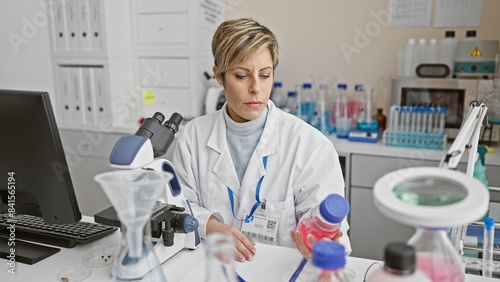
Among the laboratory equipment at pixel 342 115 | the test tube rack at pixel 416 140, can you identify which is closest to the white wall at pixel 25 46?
the laboratory equipment at pixel 342 115

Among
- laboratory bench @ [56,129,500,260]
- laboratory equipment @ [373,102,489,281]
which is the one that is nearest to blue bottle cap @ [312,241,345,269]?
laboratory equipment @ [373,102,489,281]

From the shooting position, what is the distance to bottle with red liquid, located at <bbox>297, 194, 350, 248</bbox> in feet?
2.95

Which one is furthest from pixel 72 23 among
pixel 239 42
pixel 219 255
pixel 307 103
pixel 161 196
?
pixel 219 255

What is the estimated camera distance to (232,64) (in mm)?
1458

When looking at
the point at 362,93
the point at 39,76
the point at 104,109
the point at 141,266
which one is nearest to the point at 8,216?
the point at 141,266

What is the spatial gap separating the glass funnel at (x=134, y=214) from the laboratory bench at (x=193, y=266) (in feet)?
0.83

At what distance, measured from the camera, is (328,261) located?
667 millimetres

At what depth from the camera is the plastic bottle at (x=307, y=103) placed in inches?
109

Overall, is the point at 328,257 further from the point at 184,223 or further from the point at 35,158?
the point at 35,158

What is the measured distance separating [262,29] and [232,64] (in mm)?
173

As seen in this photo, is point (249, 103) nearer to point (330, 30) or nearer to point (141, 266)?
point (141, 266)

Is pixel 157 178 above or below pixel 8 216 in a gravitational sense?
above

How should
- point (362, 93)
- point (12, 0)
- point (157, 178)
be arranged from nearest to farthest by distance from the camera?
1. point (157, 178)
2. point (362, 93)
3. point (12, 0)

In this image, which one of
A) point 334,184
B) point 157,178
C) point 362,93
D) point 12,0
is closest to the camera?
point 157,178
